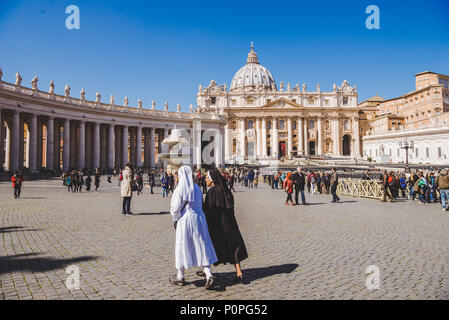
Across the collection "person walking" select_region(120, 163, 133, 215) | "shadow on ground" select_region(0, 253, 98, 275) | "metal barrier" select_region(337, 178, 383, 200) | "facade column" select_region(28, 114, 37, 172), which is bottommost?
"shadow on ground" select_region(0, 253, 98, 275)

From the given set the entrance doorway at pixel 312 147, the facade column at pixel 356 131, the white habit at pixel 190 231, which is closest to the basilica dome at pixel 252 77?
the entrance doorway at pixel 312 147

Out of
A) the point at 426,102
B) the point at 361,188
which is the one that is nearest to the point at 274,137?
the point at 426,102

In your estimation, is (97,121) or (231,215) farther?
(97,121)

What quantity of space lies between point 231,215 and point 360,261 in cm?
289

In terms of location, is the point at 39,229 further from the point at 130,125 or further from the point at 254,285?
the point at 130,125

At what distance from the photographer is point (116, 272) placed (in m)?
5.59

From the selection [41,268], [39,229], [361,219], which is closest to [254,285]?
[41,268]

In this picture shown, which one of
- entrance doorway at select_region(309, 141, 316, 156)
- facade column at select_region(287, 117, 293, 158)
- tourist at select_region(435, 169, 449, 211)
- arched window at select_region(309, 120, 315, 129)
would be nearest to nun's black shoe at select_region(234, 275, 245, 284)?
tourist at select_region(435, 169, 449, 211)

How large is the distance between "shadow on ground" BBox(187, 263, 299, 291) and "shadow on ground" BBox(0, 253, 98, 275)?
2594 millimetres

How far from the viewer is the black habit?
17.0 feet

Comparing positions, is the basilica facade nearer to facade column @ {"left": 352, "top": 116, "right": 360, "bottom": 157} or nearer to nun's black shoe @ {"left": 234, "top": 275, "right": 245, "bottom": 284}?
facade column @ {"left": 352, "top": 116, "right": 360, "bottom": 157}

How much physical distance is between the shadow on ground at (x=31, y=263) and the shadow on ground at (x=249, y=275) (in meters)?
2.59

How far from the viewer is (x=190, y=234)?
4902 millimetres

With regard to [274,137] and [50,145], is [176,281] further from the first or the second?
[274,137]
